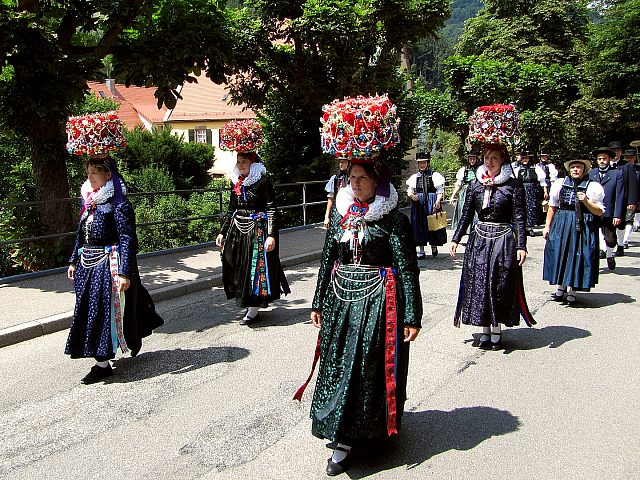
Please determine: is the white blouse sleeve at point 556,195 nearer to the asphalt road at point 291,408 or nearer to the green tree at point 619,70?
the asphalt road at point 291,408

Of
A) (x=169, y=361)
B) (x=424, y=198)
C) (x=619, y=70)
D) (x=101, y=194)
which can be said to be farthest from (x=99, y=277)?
(x=619, y=70)

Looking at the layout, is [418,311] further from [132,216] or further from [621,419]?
[132,216]

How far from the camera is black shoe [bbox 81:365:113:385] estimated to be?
5566mm

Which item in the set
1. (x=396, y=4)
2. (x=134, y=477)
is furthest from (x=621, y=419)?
(x=396, y=4)

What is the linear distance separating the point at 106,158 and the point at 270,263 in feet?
8.15

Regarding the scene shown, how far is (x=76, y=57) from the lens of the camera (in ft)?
33.2

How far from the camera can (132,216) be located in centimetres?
570

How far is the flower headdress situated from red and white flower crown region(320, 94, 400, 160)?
11.3ft

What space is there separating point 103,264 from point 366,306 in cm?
278

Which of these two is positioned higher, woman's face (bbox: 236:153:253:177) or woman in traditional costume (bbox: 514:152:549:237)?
woman's face (bbox: 236:153:253:177)

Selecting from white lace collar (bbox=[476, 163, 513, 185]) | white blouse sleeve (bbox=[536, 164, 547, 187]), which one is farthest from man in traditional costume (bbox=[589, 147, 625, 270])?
white lace collar (bbox=[476, 163, 513, 185])

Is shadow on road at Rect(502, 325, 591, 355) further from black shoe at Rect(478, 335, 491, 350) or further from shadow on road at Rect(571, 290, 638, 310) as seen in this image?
shadow on road at Rect(571, 290, 638, 310)

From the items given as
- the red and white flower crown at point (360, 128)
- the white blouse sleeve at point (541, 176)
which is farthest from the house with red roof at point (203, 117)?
the red and white flower crown at point (360, 128)

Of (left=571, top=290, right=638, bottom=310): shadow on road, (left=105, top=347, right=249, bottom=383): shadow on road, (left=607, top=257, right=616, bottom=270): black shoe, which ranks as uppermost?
(left=607, top=257, right=616, bottom=270): black shoe
